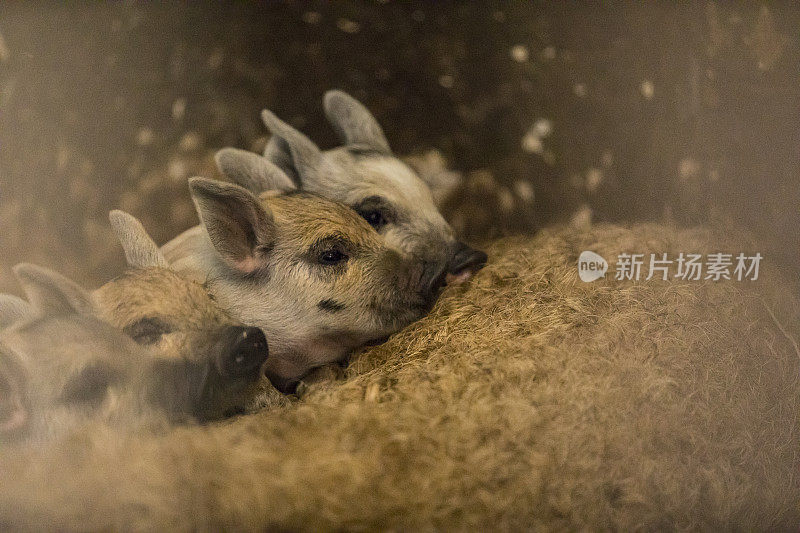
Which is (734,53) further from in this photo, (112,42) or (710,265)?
(112,42)

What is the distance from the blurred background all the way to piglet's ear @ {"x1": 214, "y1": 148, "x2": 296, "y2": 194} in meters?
0.05

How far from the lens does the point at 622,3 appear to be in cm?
144

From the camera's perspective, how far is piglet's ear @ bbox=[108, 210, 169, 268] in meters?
1.32

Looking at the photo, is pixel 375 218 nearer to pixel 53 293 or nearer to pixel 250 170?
pixel 250 170

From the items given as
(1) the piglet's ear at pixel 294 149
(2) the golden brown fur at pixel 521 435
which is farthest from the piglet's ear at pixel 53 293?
(1) the piglet's ear at pixel 294 149

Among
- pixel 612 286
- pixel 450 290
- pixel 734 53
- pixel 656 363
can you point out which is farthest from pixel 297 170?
pixel 734 53

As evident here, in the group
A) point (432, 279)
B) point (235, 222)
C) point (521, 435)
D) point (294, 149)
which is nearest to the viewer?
point (521, 435)

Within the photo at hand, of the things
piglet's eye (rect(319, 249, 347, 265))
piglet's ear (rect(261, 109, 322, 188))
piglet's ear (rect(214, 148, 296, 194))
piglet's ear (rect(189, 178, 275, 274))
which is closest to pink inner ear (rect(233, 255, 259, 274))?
piglet's ear (rect(189, 178, 275, 274))

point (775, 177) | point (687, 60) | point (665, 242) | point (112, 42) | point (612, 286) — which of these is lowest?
point (612, 286)

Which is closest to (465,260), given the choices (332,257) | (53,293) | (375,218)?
(375,218)

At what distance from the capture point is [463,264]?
1.54 metres

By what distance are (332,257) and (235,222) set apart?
8.8 inches

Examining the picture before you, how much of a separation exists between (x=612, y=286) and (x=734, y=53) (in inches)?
25.7

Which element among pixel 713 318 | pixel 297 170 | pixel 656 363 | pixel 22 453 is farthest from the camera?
pixel 297 170
